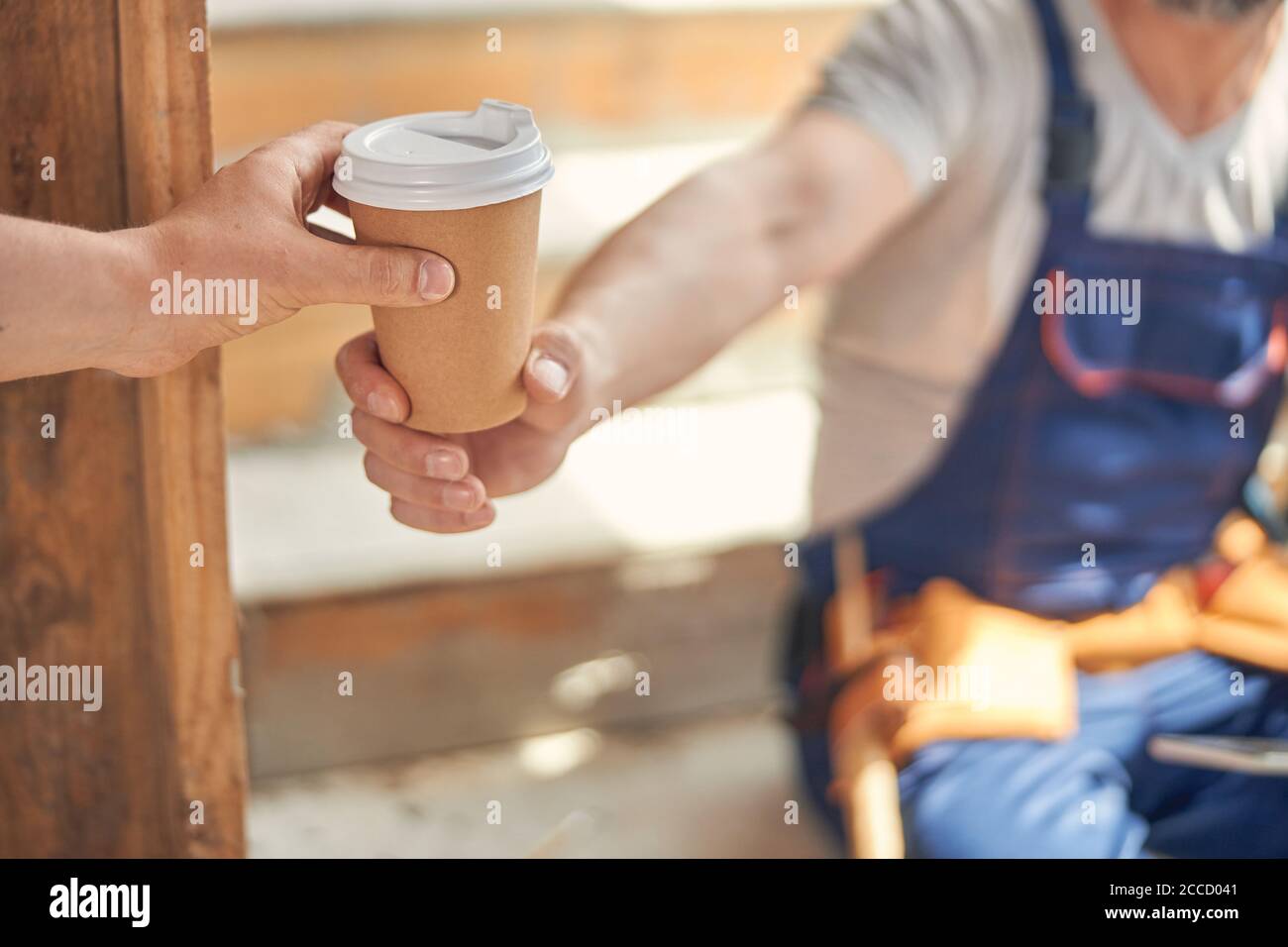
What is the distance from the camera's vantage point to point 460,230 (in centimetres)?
82

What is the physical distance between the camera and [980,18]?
1.46m

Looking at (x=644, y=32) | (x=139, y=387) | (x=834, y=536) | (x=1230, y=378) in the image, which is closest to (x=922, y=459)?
(x=834, y=536)

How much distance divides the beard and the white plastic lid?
0.94 meters

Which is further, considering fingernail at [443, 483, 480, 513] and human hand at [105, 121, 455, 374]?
fingernail at [443, 483, 480, 513]

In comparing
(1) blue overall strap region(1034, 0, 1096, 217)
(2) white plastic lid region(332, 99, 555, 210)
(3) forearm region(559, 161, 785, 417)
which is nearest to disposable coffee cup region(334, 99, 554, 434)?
(2) white plastic lid region(332, 99, 555, 210)

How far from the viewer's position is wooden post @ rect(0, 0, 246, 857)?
0.89 metres

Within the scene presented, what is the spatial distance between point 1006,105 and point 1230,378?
0.43m

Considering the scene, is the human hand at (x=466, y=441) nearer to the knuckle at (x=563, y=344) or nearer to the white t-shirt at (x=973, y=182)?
the knuckle at (x=563, y=344)

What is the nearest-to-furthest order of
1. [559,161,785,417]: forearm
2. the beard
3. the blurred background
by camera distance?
[559,161,785,417]: forearm → the beard → the blurred background

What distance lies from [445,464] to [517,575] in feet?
3.26

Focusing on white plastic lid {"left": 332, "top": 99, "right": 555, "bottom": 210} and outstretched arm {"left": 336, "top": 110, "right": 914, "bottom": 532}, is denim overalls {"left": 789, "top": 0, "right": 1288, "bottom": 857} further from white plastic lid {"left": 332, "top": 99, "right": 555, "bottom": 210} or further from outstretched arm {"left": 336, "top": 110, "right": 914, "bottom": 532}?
white plastic lid {"left": 332, "top": 99, "right": 555, "bottom": 210}

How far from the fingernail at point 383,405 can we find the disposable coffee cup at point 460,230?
0.02 m

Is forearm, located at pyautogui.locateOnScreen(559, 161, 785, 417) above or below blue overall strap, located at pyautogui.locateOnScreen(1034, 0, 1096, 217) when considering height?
below
